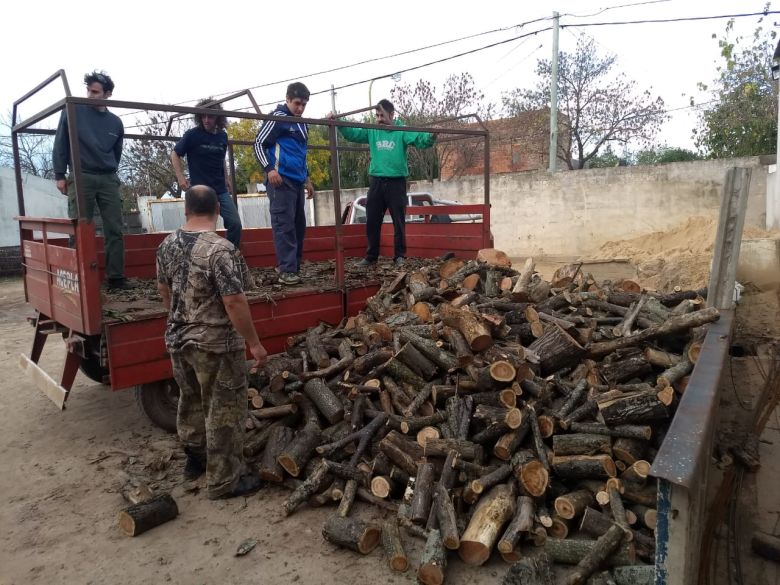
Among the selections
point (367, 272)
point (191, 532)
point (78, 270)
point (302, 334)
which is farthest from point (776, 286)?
point (78, 270)

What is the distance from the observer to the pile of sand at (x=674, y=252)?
8.52 meters

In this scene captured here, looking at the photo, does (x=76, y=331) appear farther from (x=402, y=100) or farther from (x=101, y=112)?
(x=402, y=100)

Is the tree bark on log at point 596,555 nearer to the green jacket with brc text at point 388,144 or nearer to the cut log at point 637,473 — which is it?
the cut log at point 637,473

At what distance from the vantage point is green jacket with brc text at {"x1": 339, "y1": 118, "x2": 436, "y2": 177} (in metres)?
5.86

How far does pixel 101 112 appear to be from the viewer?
4.80m

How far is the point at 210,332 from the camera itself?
3.18m

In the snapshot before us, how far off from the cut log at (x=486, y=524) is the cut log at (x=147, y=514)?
173 cm

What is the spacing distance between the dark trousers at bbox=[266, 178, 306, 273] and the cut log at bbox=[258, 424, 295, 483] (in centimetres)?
184

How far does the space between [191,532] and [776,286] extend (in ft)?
24.7

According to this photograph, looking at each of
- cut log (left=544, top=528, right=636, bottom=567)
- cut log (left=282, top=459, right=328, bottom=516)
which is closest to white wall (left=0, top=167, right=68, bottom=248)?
cut log (left=282, top=459, right=328, bottom=516)

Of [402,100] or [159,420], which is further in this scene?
[402,100]

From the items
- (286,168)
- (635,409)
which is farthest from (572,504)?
(286,168)

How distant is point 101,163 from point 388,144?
111 inches

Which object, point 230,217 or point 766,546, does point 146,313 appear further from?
point 766,546
